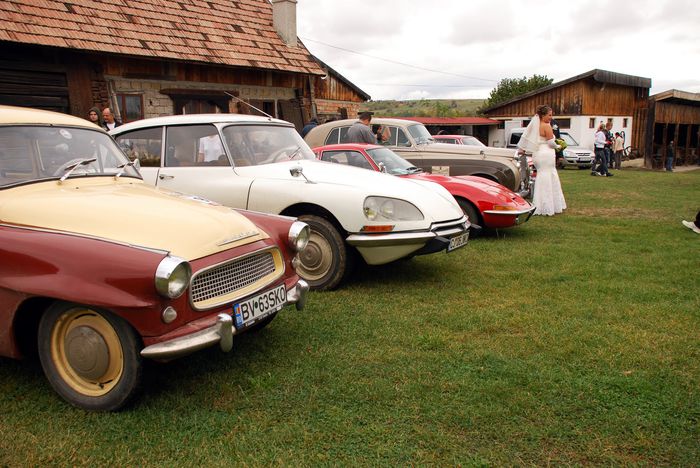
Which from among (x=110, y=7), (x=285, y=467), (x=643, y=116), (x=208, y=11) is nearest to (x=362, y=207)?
(x=285, y=467)

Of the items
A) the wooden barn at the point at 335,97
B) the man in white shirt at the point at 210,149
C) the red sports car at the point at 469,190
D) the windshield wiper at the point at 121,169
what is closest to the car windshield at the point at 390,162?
the red sports car at the point at 469,190

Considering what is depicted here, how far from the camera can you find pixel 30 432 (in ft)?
9.60

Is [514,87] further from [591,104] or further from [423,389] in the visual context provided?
[423,389]

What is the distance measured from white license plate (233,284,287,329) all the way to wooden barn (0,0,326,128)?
Result: 355 inches

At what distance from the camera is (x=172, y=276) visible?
2852mm

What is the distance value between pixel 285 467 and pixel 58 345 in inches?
60.8

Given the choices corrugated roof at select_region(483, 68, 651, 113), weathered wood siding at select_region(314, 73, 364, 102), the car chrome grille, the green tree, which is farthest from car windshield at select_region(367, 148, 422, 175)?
the green tree

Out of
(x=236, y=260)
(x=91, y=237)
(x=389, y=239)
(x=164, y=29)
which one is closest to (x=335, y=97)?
(x=164, y=29)

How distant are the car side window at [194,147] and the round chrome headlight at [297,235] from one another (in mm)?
1832

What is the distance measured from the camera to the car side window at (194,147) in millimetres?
5555

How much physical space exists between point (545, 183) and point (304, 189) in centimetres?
597

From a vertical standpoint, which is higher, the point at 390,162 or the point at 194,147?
the point at 194,147

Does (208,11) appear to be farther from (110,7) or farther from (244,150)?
(244,150)

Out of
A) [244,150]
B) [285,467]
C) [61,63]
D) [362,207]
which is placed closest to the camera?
[285,467]
